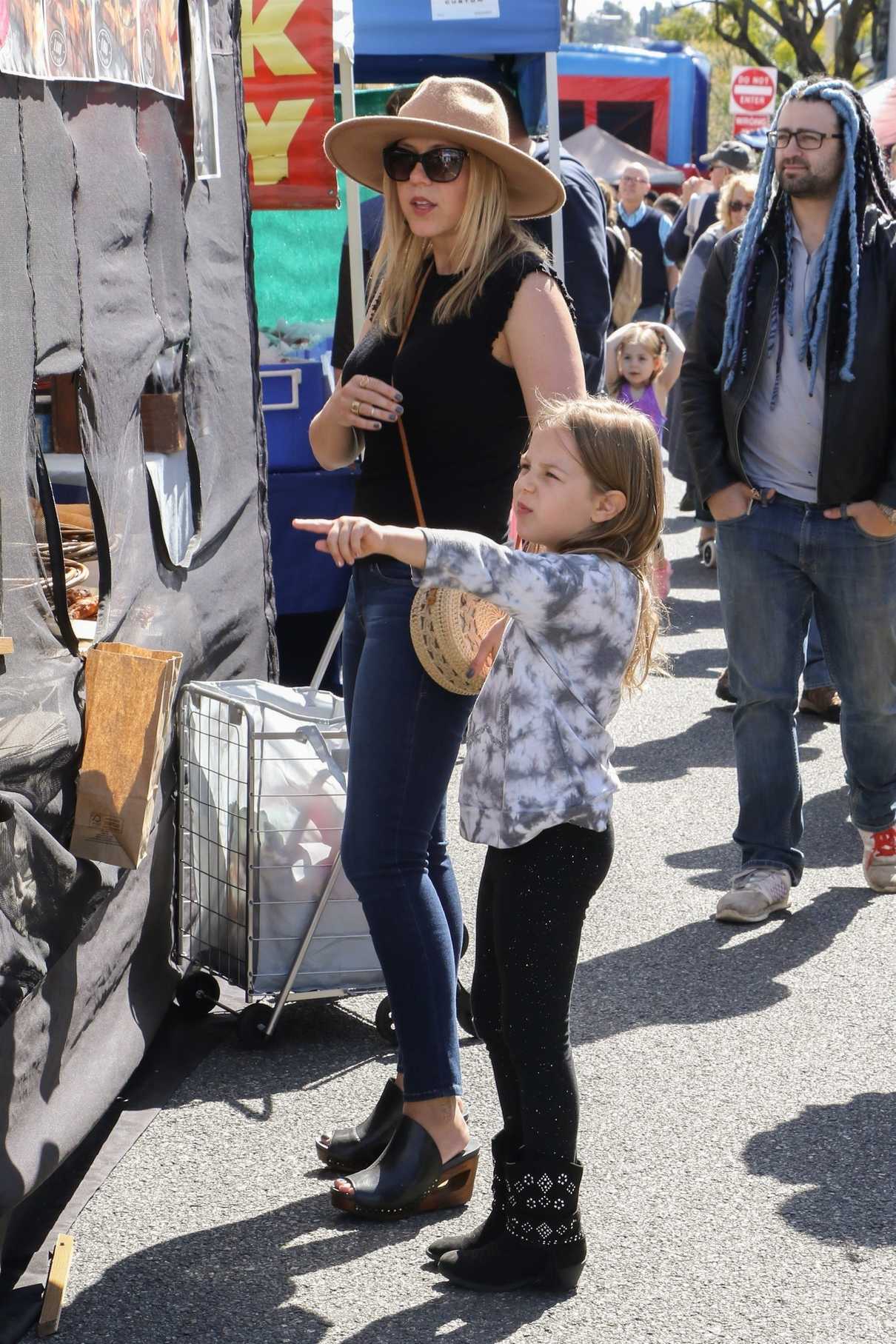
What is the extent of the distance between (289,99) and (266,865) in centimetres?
353

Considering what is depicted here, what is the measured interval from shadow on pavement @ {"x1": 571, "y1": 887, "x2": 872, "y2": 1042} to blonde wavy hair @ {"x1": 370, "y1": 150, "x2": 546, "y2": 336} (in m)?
1.78

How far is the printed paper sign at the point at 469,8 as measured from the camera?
7.09 meters

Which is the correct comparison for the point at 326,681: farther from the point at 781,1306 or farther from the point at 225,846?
the point at 781,1306

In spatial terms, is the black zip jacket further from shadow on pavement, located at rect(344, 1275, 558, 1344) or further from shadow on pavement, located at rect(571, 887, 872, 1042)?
shadow on pavement, located at rect(344, 1275, 558, 1344)

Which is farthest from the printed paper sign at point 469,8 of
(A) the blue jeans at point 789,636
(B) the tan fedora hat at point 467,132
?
(B) the tan fedora hat at point 467,132

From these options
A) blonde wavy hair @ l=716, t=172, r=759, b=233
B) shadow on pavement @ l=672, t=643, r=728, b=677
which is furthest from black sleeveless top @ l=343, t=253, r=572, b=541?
blonde wavy hair @ l=716, t=172, r=759, b=233

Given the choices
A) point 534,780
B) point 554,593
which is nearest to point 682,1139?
point 534,780

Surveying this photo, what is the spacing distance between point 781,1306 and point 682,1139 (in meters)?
0.62

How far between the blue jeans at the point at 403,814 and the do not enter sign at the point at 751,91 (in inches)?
756

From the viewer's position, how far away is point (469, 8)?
23.4ft

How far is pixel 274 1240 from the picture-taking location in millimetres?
3078

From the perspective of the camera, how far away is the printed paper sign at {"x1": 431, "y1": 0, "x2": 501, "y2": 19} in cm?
709

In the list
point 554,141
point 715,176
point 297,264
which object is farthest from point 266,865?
point 715,176

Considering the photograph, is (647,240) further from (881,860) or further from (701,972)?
(701,972)
